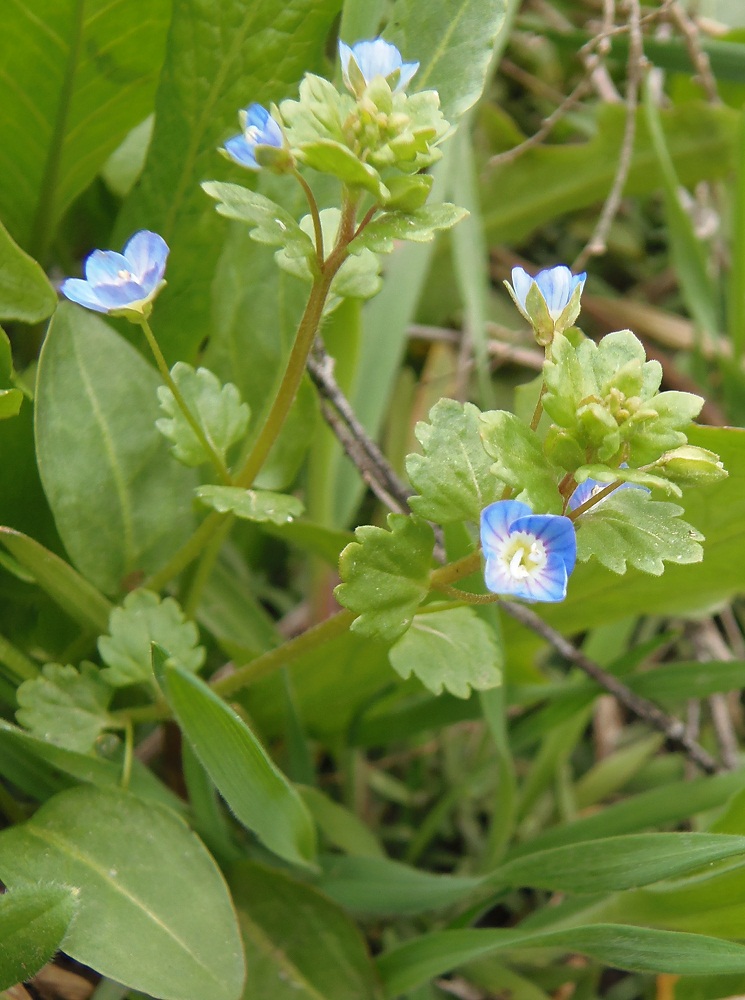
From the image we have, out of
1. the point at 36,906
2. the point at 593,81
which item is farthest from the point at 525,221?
the point at 36,906

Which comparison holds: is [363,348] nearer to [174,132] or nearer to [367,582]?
[174,132]

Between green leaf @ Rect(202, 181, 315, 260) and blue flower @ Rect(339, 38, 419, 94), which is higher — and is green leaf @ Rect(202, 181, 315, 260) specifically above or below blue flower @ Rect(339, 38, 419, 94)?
below

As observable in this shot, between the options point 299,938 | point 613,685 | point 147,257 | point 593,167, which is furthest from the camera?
point 593,167

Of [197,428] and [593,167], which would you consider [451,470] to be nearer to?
[197,428]

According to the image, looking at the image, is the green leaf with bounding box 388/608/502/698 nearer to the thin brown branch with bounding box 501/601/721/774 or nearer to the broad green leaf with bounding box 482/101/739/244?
the thin brown branch with bounding box 501/601/721/774

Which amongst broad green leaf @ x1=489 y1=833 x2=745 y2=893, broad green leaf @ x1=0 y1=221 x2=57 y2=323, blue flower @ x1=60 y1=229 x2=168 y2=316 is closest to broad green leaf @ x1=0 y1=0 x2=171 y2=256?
broad green leaf @ x1=0 y1=221 x2=57 y2=323

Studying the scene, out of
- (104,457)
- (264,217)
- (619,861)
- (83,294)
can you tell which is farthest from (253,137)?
(619,861)

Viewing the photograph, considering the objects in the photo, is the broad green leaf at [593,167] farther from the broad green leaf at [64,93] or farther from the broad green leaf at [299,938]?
the broad green leaf at [299,938]
